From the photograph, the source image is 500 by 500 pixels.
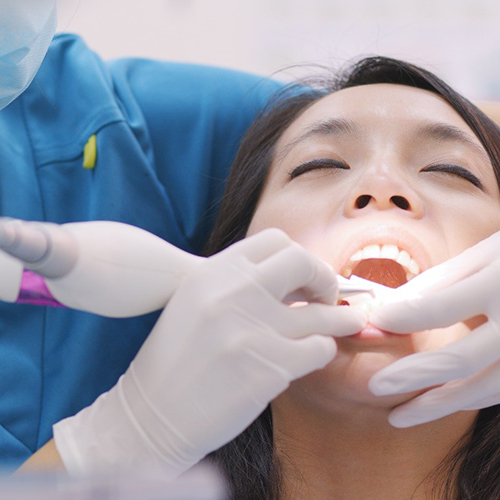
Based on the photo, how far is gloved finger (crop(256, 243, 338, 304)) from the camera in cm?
87

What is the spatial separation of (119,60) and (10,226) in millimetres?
1073

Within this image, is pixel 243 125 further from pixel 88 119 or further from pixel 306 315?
pixel 306 315

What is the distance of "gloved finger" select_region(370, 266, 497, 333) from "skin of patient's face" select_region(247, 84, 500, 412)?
6 centimetres

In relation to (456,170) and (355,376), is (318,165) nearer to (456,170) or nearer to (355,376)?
(456,170)

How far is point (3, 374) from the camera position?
1370 millimetres

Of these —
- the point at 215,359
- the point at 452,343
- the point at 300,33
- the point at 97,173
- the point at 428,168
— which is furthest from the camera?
the point at 300,33

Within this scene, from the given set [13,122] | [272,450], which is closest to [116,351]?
[272,450]

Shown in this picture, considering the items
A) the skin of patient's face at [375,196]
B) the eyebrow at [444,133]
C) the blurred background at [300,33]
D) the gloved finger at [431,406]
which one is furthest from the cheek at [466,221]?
the blurred background at [300,33]

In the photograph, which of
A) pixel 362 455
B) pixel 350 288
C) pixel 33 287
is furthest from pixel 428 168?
pixel 33 287

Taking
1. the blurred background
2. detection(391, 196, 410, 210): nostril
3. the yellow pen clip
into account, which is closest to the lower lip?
detection(391, 196, 410, 210): nostril

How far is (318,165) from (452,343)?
1.37ft

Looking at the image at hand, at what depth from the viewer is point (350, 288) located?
973 millimetres

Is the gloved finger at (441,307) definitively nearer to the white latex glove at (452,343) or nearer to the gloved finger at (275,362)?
the white latex glove at (452,343)

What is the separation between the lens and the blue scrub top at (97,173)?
55.9 inches
